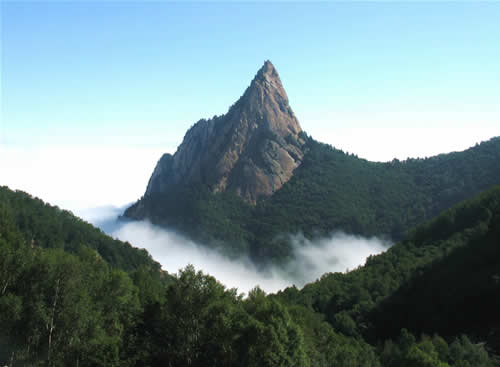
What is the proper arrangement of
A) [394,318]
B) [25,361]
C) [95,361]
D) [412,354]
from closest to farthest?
1. [95,361]
2. [25,361]
3. [412,354]
4. [394,318]

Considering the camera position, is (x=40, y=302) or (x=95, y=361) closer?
(x=95, y=361)

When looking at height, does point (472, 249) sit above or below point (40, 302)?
above

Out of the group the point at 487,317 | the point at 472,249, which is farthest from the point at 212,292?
the point at 472,249

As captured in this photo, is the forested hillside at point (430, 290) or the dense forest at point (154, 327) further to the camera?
the forested hillside at point (430, 290)

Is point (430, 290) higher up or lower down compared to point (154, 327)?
higher up

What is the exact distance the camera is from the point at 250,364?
3094 cm

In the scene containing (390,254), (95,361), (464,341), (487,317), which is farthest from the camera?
(390,254)

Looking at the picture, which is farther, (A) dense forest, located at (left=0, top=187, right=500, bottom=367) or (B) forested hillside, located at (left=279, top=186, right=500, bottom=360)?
(B) forested hillside, located at (left=279, top=186, right=500, bottom=360)

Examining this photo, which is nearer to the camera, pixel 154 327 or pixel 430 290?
pixel 154 327

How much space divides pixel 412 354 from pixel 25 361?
3350 centimetres

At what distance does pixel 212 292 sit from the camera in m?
35.4

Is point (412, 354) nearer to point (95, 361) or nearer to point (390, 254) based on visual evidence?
point (95, 361)

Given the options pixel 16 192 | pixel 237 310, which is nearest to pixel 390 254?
pixel 237 310

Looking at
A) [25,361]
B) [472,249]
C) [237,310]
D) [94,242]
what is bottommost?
[25,361]
